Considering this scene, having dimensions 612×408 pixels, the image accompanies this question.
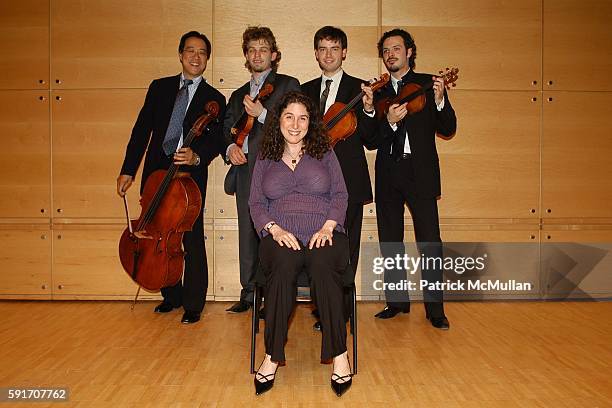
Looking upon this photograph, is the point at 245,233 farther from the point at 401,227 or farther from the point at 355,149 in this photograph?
the point at 401,227

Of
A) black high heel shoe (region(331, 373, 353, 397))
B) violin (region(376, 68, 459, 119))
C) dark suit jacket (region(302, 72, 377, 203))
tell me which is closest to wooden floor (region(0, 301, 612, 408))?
black high heel shoe (region(331, 373, 353, 397))

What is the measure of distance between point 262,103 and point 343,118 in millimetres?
569

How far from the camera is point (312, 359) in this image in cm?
313

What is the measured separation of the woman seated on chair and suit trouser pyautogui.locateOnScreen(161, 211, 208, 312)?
1107 millimetres

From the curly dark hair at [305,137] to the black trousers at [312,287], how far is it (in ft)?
1.43

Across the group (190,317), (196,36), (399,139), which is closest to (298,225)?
(399,139)

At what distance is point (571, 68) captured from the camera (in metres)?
4.50

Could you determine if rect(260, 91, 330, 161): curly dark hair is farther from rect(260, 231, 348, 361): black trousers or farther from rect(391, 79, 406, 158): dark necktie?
rect(391, 79, 406, 158): dark necktie

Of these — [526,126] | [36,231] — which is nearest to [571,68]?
[526,126]

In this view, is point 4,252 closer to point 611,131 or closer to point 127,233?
point 127,233

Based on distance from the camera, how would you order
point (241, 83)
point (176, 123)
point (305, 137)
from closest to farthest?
1. point (305, 137)
2. point (176, 123)
3. point (241, 83)

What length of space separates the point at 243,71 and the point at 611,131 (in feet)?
Result: 8.25

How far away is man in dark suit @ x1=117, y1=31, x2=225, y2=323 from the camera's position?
12.8ft

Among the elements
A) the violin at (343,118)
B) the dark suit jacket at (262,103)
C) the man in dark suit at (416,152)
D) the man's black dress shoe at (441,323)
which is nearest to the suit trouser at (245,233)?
the dark suit jacket at (262,103)
